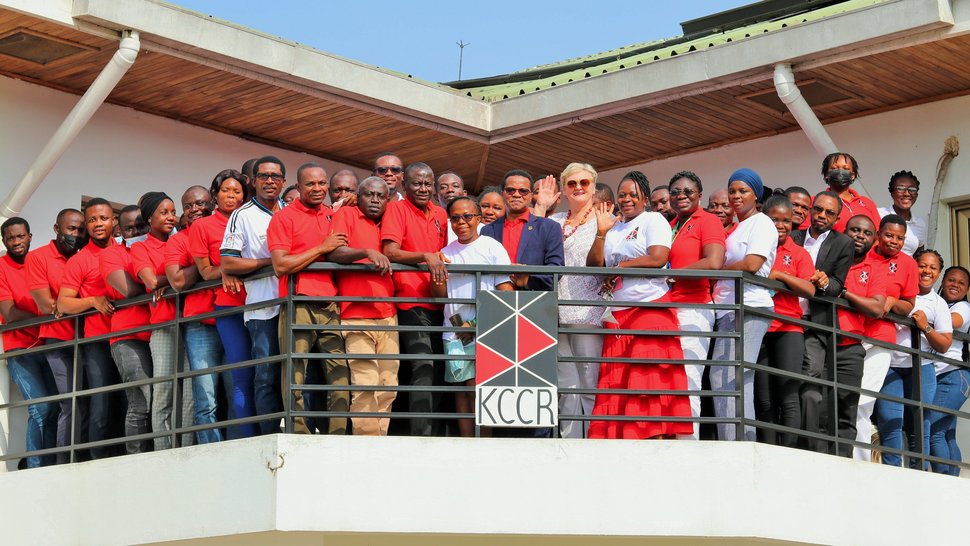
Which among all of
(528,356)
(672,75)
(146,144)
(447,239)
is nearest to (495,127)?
(672,75)

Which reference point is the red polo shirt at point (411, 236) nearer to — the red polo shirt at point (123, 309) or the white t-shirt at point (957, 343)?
the red polo shirt at point (123, 309)

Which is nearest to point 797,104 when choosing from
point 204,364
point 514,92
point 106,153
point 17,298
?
point 514,92

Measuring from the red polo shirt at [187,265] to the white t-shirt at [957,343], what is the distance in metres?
5.11

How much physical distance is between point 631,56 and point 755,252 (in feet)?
20.3

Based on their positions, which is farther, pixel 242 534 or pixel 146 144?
pixel 146 144

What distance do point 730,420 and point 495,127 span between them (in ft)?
19.2

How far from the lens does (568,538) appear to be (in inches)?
333

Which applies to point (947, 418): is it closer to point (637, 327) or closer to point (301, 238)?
point (637, 327)

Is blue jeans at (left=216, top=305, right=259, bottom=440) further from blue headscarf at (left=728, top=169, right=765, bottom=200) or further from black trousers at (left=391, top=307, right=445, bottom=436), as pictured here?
blue headscarf at (left=728, top=169, right=765, bottom=200)

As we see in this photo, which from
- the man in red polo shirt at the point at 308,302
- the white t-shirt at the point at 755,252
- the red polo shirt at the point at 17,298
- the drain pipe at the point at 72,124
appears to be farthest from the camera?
the drain pipe at the point at 72,124

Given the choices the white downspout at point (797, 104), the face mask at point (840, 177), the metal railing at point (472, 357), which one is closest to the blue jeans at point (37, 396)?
the metal railing at point (472, 357)

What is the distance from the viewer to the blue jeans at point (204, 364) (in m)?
9.03

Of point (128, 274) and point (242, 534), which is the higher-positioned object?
point (128, 274)

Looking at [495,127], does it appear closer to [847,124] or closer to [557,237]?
[847,124]
